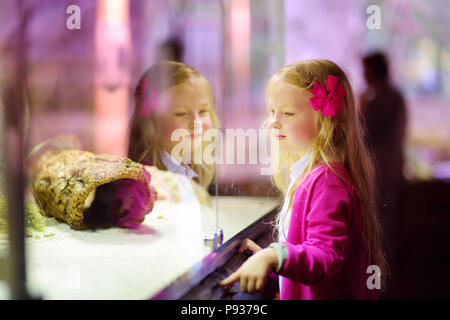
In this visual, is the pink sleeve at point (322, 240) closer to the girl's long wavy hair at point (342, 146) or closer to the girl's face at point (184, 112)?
the girl's long wavy hair at point (342, 146)

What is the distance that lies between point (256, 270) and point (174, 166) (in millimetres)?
323

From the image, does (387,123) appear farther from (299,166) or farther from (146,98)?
(146,98)

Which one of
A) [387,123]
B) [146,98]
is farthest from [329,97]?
[387,123]

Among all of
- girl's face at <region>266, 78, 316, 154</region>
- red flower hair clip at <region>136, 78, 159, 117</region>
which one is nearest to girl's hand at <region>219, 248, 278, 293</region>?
girl's face at <region>266, 78, 316, 154</region>

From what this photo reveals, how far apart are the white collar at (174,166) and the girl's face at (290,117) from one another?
0.22 meters

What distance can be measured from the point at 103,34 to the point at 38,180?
0.49 metres

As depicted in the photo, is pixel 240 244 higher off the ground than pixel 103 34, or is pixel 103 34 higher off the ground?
pixel 103 34

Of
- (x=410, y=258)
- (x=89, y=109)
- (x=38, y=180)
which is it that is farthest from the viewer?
(x=410, y=258)

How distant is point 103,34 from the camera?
1076mm

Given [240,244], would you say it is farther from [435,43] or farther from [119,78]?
[435,43]

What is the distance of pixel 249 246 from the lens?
2.87ft
